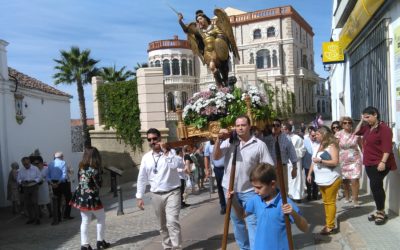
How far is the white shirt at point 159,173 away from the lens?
6.26 m

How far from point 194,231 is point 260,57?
43.2 metres

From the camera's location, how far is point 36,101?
18062 mm

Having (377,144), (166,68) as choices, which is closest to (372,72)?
(377,144)

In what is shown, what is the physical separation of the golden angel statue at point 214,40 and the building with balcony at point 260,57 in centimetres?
3859

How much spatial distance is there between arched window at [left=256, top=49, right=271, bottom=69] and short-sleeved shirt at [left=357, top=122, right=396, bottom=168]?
42976 millimetres

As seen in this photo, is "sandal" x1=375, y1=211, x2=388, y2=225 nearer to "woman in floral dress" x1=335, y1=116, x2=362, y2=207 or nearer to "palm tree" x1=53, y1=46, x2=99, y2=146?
"woman in floral dress" x1=335, y1=116, x2=362, y2=207

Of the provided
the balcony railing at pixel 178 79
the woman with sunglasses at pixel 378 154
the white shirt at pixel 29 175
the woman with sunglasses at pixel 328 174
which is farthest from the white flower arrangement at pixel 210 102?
the balcony railing at pixel 178 79

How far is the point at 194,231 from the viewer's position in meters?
8.02

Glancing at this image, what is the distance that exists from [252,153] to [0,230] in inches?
299

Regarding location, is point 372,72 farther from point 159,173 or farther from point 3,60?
point 3,60

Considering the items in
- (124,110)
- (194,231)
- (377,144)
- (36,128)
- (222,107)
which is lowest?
(194,231)

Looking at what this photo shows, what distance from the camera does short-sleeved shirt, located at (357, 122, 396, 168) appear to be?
6585mm

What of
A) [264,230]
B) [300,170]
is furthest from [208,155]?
[264,230]

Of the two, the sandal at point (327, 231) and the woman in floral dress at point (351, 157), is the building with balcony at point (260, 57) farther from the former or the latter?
the sandal at point (327, 231)
